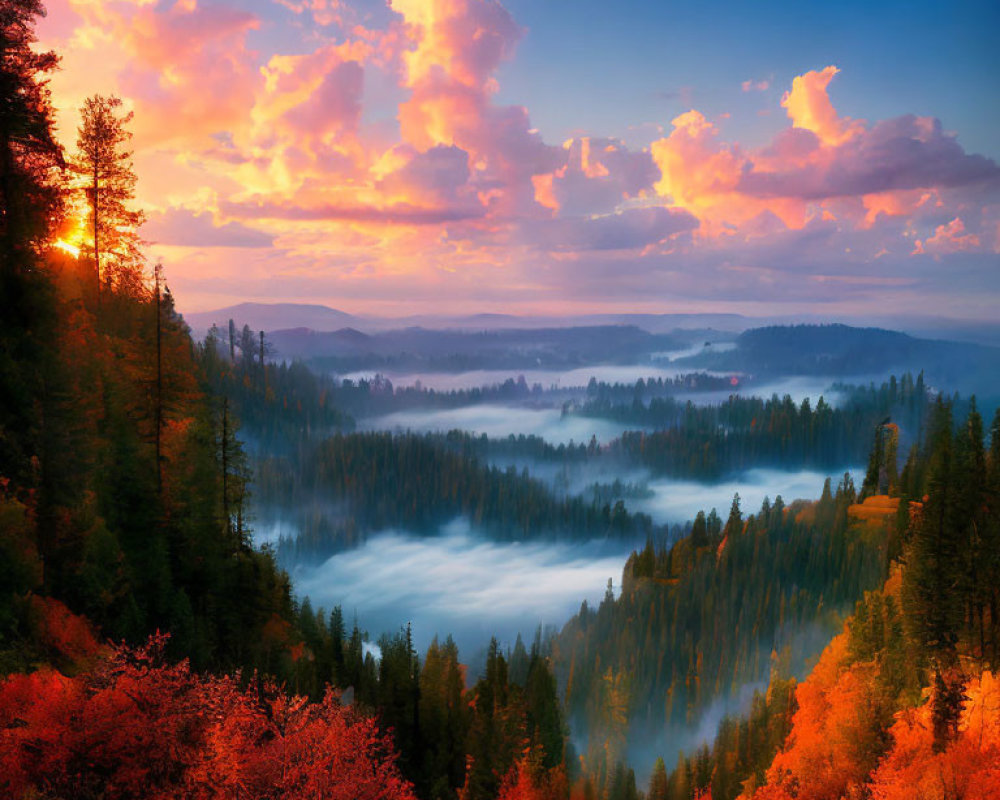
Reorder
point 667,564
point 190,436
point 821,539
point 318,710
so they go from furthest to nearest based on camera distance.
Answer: point 667,564 → point 821,539 → point 190,436 → point 318,710

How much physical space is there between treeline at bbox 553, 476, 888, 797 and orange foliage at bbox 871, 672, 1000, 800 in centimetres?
8494

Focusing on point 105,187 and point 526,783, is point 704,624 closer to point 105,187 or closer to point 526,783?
point 526,783

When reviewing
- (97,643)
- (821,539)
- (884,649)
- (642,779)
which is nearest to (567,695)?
(642,779)

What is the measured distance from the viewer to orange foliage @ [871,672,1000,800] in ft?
132

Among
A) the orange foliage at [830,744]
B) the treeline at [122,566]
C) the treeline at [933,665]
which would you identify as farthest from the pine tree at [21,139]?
the orange foliage at [830,744]

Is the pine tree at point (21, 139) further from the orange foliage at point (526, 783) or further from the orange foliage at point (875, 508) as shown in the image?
the orange foliage at point (875, 508)

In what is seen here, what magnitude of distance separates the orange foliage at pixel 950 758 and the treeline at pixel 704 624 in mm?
84938

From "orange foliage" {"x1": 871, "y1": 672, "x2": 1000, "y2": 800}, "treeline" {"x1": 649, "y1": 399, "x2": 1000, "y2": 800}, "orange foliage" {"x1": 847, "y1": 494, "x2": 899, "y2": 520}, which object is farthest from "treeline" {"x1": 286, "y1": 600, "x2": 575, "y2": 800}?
"orange foliage" {"x1": 847, "y1": 494, "x2": 899, "y2": 520}

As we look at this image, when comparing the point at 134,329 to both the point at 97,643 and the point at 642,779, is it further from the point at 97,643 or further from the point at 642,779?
the point at 642,779

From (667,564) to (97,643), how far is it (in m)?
178

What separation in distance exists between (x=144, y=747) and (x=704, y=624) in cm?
16035

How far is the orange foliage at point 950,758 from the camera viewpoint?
40156 millimetres

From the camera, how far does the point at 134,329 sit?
5747 centimetres

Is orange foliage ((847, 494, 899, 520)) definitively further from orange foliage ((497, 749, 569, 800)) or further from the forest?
orange foliage ((497, 749, 569, 800))
